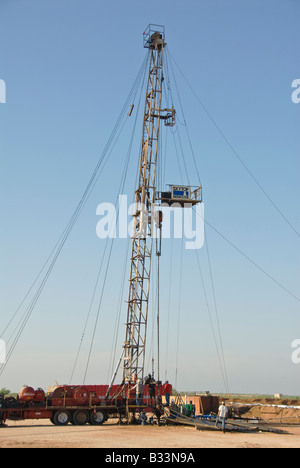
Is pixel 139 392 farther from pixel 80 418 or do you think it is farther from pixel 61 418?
pixel 61 418

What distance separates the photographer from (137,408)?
32.6 m

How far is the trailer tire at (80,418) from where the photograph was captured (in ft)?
102

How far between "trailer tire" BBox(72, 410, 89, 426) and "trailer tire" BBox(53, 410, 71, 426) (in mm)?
391

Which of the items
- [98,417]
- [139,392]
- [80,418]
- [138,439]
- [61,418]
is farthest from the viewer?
[139,392]

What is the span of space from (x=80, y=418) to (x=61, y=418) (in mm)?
1200

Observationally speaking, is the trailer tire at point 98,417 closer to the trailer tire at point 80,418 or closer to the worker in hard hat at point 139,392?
the trailer tire at point 80,418

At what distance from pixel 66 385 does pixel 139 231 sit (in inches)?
505

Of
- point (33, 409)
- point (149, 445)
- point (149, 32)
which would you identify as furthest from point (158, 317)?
point (149, 32)

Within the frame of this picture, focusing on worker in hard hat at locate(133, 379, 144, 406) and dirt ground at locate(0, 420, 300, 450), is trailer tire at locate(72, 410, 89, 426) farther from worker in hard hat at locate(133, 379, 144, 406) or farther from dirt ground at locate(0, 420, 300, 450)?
dirt ground at locate(0, 420, 300, 450)

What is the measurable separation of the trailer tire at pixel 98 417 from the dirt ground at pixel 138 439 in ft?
15.9

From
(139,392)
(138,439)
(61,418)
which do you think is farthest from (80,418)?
(138,439)

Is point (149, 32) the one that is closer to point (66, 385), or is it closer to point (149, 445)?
point (66, 385)

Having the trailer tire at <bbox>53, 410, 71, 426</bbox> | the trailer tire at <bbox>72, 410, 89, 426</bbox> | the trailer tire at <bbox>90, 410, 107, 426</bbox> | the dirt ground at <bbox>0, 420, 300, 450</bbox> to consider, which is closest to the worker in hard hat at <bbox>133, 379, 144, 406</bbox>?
the trailer tire at <bbox>90, 410, 107, 426</bbox>

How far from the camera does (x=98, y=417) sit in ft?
104
